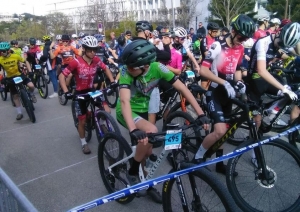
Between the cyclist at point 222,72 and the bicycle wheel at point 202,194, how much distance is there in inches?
37.8

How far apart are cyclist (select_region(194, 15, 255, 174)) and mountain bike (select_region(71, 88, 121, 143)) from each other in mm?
1407

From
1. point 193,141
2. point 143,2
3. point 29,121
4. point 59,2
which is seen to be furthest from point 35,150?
point 59,2

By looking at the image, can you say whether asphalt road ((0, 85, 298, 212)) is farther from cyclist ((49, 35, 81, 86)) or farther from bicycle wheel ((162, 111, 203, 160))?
cyclist ((49, 35, 81, 86))

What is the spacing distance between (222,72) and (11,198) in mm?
3006

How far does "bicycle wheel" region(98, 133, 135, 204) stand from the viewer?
332 cm

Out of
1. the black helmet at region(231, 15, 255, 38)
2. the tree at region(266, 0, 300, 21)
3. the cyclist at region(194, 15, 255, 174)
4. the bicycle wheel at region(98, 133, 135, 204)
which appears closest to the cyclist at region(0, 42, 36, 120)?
the bicycle wheel at region(98, 133, 135, 204)

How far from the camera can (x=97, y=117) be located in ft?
15.6

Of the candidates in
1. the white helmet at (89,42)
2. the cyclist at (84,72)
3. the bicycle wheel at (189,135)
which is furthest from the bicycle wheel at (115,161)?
the white helmet at (89,42)

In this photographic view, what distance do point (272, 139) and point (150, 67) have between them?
4.91ft

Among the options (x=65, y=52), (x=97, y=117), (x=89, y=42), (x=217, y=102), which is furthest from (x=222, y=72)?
(x=65, y=52)

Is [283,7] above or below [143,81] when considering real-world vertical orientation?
above

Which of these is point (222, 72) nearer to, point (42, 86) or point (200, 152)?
point (200, 152)

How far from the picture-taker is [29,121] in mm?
7738

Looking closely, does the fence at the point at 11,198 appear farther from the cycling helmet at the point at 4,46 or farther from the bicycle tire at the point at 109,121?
the cycling helmet at the point at 4,46
